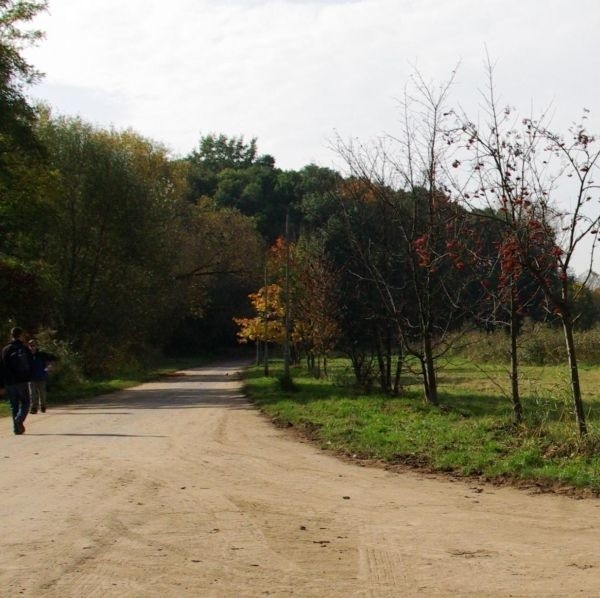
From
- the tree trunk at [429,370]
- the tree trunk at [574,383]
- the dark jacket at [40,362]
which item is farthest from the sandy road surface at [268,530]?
the dark jacket at [40,362]

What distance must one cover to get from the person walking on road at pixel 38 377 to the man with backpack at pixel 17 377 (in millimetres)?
3434

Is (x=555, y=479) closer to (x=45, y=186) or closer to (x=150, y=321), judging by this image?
(x=45, y=186)

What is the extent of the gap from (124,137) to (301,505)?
150 ft

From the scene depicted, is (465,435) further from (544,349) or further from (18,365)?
(544,349)

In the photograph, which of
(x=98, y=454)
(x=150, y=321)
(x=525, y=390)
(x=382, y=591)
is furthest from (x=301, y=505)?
(x=150, y=321)

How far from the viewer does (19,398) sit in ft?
48.7

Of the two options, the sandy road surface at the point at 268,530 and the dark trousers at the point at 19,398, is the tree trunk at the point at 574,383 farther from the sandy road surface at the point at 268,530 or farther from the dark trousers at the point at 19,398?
the dark trousers at the point at 19,398

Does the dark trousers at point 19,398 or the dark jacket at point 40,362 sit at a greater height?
the dark jacket at point 40,362

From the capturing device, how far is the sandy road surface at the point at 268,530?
215 inches

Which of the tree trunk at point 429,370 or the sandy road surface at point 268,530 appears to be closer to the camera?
the sandy road surface at point 268,530

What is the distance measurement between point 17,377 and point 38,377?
4868mm

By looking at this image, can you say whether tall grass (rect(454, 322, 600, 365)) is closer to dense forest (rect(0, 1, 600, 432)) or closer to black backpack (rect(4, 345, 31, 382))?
dense forest (rect(0, 1, 600, 432))

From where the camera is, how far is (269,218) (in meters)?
90.2

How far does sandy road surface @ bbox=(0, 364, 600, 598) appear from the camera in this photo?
5.46m
